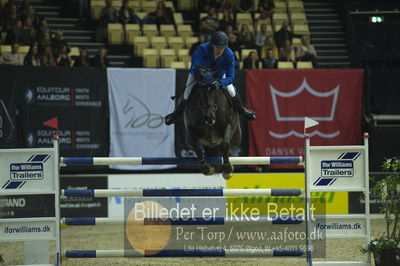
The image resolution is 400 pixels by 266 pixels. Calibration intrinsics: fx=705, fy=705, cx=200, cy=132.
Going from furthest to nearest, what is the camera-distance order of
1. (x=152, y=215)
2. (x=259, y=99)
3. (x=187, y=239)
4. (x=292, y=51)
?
(x=292, y=51) → (x=259, y=99) → (x=152, y=215) → (x=187, y=239)

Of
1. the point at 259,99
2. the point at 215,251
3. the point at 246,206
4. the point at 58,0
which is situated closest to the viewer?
the point at 215,251

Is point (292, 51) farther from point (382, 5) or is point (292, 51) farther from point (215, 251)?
point (215, 251)

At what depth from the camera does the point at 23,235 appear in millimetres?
7672

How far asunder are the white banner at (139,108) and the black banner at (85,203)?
0.71 m

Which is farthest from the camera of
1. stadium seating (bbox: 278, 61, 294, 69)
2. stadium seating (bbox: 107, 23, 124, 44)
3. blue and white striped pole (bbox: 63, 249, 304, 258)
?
stadium seating (bbox: 107, 23, 124, 44)

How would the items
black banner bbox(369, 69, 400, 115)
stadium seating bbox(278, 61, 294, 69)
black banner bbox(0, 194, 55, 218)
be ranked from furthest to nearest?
stadium seating bbox(278, 61, 294, 69)
black banner bbox(369, 69, 400, 115)
black banner bbox(0, 194, 55, 218)

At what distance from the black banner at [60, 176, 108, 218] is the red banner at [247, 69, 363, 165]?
3261mm

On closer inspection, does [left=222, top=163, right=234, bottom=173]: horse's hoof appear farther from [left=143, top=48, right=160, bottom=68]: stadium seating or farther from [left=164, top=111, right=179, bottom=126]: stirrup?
[left=143, top=48, right=160, bottom=68]: stadium seating

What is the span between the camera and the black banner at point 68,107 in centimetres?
1389

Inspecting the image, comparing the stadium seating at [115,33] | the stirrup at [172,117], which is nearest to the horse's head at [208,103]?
the stirrup at [172,117]

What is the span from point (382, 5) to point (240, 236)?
960 cm

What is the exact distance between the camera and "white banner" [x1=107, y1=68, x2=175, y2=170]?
47.2 ft

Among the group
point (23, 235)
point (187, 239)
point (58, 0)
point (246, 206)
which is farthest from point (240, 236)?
point (58, 0)

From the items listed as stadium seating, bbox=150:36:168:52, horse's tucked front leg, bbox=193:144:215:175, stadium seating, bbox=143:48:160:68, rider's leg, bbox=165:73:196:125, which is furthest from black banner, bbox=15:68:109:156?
horse's tucked front leg, bbox=193:144:215:175
